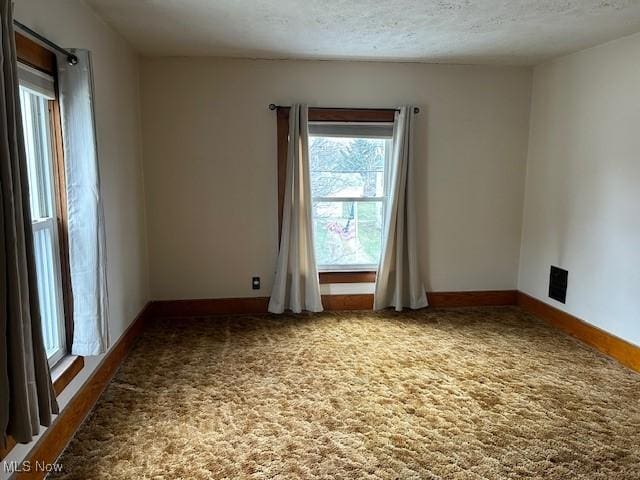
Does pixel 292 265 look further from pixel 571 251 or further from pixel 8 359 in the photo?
pixel 8 359

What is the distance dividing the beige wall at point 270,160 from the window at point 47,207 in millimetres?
1735

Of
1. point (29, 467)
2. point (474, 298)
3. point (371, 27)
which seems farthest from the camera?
point (474, 298)

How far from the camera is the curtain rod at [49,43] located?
184cm

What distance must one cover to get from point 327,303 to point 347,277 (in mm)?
313

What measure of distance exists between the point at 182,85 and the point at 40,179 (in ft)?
6.48

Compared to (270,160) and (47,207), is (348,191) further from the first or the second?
(47,207)

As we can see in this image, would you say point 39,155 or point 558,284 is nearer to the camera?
point 39,155

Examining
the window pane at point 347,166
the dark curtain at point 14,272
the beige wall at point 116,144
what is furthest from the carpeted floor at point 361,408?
the window pane at point 347,166

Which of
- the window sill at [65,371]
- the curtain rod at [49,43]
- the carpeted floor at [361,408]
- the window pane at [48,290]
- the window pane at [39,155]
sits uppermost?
the curtain rod at [49,43]

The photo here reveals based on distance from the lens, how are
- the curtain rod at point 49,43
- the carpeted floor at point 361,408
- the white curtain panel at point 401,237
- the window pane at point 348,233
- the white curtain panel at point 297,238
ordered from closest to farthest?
the curtain rod at point 49,43 → the carpeted floor at point 361,408 → the white curtain panel at point 297,238 → the white curtain panel at point 401,237 → the window pane at point 348,233

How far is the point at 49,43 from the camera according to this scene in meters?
2.05

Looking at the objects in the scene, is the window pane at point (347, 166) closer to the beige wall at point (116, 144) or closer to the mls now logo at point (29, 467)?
the beige wall at point (116, 144)

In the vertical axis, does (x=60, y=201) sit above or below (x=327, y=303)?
above

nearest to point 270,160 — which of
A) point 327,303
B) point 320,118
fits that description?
point 320,118
